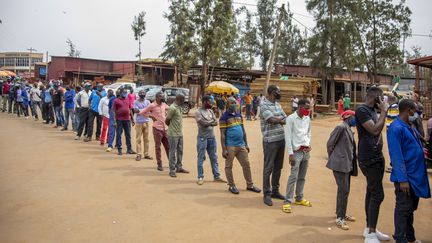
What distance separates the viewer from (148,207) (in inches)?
239

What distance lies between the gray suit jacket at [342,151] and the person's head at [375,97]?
756mm

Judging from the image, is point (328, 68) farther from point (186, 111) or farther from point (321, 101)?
point (186, 111)

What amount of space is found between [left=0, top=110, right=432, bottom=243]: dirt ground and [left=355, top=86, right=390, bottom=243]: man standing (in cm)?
38

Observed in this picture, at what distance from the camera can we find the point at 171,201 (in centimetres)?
641

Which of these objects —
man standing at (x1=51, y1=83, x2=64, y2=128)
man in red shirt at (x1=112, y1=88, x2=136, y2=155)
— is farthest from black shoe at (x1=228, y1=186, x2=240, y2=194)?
man standing at (x1=51, y1=83, x2=64, y2=128)

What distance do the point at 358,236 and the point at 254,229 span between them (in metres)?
1.36

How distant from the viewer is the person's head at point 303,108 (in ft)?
19.7

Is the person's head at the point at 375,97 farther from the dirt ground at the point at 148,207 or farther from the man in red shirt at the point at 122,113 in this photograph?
the man in red shirt at the point at 122,113

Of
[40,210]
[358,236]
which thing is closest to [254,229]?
[358,236]

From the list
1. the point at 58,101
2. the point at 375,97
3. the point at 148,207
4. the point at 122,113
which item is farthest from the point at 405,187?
the point at 58,101

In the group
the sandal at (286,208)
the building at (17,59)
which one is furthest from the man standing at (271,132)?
the building at (17,59)

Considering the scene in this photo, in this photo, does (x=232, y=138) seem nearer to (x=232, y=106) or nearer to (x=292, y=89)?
(x=232, y=106)

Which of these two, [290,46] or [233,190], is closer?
[233,190]

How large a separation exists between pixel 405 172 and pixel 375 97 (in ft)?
3.34
